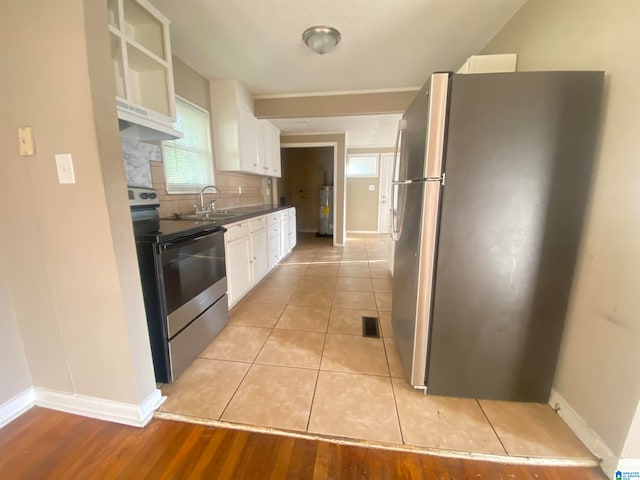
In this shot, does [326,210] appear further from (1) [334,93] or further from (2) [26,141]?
(2) [26,141]

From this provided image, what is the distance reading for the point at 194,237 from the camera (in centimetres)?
172

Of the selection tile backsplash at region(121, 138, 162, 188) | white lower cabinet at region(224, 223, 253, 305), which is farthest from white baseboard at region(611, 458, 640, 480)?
tile backsplash at region(121, 138, 162, 188)

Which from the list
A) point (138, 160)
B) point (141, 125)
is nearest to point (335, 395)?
point (141, 125)

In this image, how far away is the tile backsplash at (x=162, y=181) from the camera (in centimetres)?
198

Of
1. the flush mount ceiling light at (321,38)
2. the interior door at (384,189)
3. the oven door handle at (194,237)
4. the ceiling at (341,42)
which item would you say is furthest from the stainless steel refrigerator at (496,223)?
the interior door at (384,189)

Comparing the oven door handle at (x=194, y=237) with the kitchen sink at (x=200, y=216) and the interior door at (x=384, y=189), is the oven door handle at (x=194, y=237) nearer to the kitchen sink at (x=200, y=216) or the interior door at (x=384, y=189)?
the kitchen sink at (x=200, y=216)

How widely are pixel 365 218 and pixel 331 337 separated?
536 cm

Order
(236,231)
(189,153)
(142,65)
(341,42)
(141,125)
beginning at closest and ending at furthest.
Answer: (141,125) → (142,65) → (341,42) → (236,231) → (189,153)

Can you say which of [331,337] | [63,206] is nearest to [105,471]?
[63,206]

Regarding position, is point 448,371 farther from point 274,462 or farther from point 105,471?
point 105,471

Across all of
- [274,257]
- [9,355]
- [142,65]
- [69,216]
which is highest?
[142,65]

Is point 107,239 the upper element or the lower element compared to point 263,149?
lower

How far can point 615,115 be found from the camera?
1.11 metres

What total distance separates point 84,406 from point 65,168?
1230 mm
